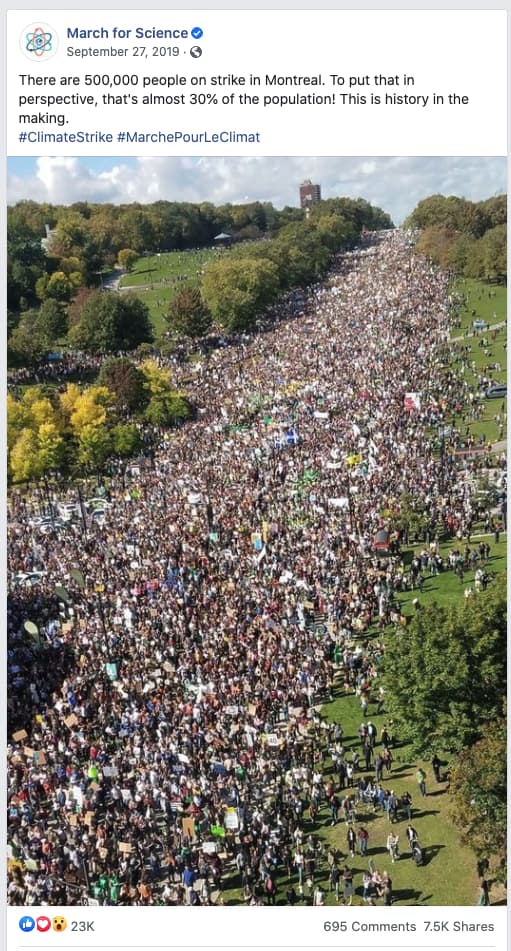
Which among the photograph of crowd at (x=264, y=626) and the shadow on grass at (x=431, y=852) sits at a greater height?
the photograph of crowd at (x=264, y=626)

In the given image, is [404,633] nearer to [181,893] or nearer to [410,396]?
[181,893]

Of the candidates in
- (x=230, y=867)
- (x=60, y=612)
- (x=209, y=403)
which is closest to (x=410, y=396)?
(x=209, y=403)

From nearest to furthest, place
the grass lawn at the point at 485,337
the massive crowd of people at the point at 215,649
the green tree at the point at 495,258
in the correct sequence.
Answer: the massive crowd of people at the point at 215,649 → the grass lawn at the point at 485,337 → the green tree at the point at 495,258

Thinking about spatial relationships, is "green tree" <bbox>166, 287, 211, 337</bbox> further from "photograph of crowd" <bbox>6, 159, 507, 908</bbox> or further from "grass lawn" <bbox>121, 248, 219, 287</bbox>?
"grass lawn" <bbox>121, 248, 219, 287</bbox>

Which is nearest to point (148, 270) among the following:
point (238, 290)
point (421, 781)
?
point (238, 290)

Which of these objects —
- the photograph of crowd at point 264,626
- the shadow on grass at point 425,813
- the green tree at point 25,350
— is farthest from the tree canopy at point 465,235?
the shadow on grass at point 425,813

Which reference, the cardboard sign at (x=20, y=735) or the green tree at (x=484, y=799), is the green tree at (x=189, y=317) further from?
the green tree at (x=484, y=799)
